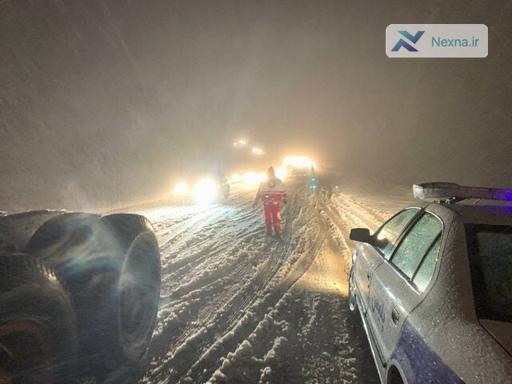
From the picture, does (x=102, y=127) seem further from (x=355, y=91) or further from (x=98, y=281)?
(x=355, y=91)

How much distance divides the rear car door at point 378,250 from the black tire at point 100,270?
2.49m

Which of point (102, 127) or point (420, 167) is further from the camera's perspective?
point (420, 167)

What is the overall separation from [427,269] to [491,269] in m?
0.37

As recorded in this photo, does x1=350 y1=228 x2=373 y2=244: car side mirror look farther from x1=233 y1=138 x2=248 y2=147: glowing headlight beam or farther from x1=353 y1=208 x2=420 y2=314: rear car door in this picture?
x1=233 y1=138 x2=248 y2=147: glowing headlight beam

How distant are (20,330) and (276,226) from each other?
6.89m

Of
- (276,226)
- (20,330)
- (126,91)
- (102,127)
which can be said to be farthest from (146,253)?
(126,91)

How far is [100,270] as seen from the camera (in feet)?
8.55

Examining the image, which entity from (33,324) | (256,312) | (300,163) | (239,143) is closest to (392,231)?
(256,312)

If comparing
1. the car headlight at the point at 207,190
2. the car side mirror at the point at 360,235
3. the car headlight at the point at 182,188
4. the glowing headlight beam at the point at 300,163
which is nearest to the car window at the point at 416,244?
the car side mirror at the point at 360,235

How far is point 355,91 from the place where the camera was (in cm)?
12988

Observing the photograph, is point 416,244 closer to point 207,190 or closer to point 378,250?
point 378,250

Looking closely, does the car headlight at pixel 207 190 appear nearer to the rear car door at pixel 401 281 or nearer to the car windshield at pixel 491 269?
the rear car door at pixel 401 281

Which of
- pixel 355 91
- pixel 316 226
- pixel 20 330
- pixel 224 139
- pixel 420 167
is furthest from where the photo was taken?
pixel 355 91

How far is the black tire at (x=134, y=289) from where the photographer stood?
280cm
